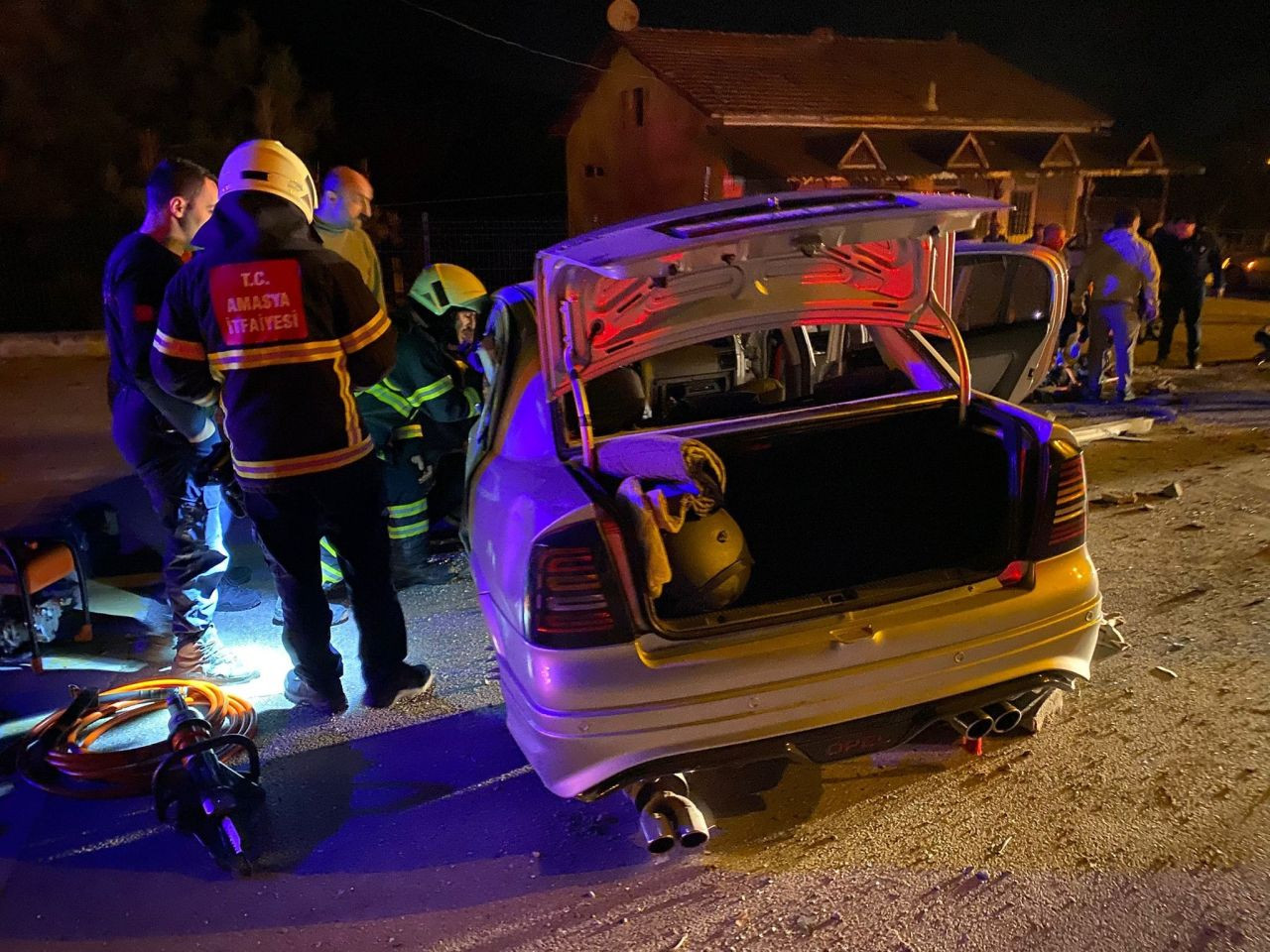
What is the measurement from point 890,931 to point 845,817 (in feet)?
1.70

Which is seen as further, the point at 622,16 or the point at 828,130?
the point at 622,16

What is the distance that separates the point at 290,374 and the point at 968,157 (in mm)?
21827

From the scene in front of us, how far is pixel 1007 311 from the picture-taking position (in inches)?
233

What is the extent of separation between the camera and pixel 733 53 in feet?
79.4

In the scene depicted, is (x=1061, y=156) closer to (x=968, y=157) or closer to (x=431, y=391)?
(x=968, y=157)

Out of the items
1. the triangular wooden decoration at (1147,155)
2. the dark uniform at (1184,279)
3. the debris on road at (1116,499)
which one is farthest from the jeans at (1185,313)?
the triangular wooden decoration at (1147,155)

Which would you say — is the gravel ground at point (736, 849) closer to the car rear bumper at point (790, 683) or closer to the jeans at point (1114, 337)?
the car rear bumper at point (790, 683)

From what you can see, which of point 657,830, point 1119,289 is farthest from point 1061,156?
point 657,830

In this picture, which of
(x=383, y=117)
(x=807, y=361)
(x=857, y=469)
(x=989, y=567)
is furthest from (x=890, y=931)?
(x=383, y=117)

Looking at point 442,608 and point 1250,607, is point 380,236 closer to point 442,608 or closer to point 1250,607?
point 442,608

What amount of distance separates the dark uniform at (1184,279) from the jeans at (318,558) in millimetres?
9704

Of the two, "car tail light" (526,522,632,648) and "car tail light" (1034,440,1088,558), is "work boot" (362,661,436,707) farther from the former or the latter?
"car tail light" (1034,440,1088,558)

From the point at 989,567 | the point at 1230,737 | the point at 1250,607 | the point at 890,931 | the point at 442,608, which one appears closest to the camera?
the point at 890,931

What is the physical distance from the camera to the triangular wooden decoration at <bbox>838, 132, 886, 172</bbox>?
21.0m
